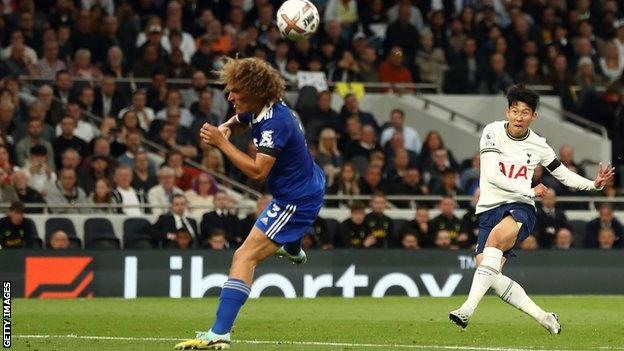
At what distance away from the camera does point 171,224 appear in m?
20.4

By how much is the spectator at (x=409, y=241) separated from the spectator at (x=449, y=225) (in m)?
0.36

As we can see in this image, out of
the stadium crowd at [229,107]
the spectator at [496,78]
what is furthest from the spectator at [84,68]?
the spectator at [496,78]

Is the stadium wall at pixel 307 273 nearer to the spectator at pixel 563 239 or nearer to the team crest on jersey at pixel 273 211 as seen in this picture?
the spectator at pixel 563 239

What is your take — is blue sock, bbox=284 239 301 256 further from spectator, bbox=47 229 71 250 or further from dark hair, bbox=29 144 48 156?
dark hair, bbox=29 144 48 156

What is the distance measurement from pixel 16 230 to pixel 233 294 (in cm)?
947

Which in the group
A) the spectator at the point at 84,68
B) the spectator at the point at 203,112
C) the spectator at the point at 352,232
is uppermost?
the spectator at the point at 84,68

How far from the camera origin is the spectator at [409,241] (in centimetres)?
2116

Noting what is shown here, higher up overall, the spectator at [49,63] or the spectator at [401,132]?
the spectator at [49,63]

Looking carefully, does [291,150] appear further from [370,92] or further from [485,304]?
[370,92]

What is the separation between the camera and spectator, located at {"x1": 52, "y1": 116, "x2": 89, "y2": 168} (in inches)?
848

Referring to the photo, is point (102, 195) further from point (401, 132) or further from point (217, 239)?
point (401, 132)

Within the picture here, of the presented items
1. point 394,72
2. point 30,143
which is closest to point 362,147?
point 394,72

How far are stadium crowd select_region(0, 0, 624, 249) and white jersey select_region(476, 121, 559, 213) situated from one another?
297 inches

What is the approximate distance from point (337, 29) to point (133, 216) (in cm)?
705
